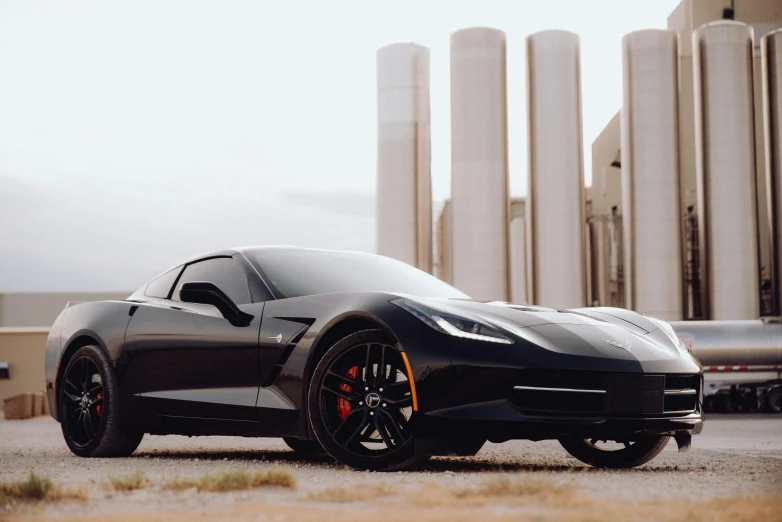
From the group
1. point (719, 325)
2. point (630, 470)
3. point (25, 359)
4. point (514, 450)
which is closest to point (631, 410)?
point (630, 470)

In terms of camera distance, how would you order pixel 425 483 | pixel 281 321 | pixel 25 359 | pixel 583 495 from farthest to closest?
pixel 25 359 → pixel 281 321 → pixel 425 483 → pixel 583 495

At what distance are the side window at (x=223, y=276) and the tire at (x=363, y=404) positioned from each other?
1059 millimetres

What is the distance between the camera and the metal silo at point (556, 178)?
21.5 m

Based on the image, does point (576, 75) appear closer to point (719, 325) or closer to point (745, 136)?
point (745, 136)

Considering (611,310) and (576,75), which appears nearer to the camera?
(611,310)

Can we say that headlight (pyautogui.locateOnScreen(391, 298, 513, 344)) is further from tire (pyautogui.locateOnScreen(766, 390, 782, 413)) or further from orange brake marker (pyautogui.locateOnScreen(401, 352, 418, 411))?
tire (pyautogui.locateOnScreen(766, 390, 782, 413))

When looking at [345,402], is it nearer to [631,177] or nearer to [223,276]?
[223,276]

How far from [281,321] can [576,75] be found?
56.0 feet

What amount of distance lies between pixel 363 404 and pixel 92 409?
9.08 ft

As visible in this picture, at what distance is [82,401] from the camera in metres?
7.46

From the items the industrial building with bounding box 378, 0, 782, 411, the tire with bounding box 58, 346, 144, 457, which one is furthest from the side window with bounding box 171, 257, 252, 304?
the industrial building with bounding box 378, 0, 782, 411

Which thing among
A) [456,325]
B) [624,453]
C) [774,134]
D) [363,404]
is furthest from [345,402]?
[774,134]

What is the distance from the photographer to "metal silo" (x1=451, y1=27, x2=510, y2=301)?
21.3m

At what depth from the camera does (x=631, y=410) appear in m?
5.41
